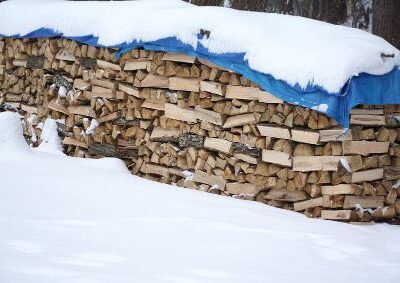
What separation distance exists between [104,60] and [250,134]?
2.85 meters

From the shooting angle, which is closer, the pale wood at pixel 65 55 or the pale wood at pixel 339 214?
the pale wood at pixel 339 214

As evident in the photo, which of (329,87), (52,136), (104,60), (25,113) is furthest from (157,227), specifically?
(25,113)

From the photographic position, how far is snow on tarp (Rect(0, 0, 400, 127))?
5391 millimetres

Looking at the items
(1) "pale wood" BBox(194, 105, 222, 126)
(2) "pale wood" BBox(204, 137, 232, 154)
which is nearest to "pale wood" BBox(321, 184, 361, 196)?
(2) "pale wood" BBox(204, 137, 232, 154)

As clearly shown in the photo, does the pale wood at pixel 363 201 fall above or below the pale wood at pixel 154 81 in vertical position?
below

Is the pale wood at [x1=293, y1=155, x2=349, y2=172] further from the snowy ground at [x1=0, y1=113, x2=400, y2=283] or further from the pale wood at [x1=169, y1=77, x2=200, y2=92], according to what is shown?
the pale wood at [x1=169, y1=77, x2=200, y2=92]

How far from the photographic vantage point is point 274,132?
19.4ft

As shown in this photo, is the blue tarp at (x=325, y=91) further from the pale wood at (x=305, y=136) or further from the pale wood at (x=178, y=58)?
the pale wood at (x=305, y=136)

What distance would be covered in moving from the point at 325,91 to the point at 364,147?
0.82m

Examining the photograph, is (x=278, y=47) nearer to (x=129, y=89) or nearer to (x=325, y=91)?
(x=325, y=91)

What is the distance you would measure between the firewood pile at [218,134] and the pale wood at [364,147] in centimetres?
1

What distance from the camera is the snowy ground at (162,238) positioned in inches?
138

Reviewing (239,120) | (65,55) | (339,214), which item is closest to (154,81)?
(239,120)

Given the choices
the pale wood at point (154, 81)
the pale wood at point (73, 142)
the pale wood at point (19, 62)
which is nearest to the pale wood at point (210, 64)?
the pale wood at point (154, 81)
